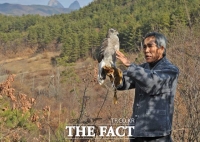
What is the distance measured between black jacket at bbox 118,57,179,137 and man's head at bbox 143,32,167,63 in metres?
0.04

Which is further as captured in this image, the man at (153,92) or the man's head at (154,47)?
the man's head at (154,47)

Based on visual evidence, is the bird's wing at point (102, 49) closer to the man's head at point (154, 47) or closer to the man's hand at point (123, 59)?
the man's hand at point (123, 59)

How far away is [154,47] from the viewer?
203 cm

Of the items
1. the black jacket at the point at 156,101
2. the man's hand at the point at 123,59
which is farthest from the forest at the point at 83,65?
the black jacket at the point at 156,101

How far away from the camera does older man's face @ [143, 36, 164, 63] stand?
2035 millimetres

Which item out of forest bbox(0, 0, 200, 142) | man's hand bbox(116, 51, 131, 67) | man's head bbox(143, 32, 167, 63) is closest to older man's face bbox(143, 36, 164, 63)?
man's head bbox(143, 32, 167, 63)

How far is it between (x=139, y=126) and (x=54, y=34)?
56.8 metres

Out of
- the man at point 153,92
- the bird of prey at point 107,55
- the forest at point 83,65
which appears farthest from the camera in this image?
the forest at point 83,65

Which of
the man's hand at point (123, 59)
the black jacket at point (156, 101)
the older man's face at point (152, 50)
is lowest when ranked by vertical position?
the black jacket at point (156, 101)

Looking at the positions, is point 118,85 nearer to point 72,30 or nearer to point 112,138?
point 112,138

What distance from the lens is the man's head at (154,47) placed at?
2.03 m

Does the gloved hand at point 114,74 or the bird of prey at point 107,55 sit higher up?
the bird of prey at point 107,55

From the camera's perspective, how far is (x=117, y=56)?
1.99m

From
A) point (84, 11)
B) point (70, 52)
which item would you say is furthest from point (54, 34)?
point (84, 11)
